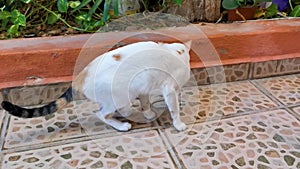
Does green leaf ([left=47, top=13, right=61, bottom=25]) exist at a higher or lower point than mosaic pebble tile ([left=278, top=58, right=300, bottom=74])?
higher

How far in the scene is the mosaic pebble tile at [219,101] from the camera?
0.92 metres

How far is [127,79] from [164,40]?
0.30 metres

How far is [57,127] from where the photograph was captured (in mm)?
865

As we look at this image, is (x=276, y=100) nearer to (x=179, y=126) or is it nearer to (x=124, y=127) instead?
(x=179, y=126)

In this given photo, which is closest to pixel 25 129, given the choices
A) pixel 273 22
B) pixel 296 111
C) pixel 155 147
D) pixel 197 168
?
pixel 155 147

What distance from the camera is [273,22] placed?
1190mm

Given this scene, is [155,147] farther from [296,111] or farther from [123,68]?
[296,111]

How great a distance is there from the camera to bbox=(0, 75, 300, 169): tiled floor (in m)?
0.74

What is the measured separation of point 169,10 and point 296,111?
1.84 feet

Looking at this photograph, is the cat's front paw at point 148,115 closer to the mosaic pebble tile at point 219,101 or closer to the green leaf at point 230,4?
the mosaic pebble tile at point 219,101

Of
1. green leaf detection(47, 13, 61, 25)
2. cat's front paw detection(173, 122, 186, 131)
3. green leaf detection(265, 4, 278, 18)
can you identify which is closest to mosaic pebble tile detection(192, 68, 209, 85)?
cat's front paw detection(173, 122, 186, 131)

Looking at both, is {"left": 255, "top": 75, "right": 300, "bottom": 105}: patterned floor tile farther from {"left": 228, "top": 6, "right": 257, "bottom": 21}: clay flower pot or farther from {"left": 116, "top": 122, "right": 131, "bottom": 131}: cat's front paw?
{"left": 116, "top": 122, "right": 131, "bottom": 131}: cat's front paw

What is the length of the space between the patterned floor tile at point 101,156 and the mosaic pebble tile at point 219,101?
123 millimetres

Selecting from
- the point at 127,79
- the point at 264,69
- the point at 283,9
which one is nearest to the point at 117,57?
the point at 127,79
